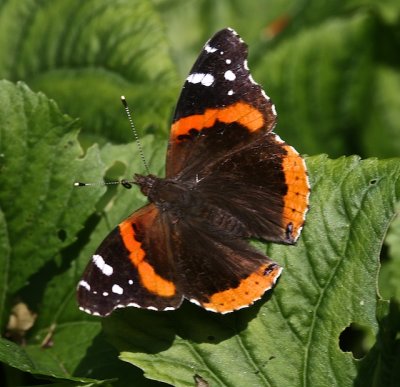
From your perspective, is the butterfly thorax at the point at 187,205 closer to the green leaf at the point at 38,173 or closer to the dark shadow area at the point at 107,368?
the green leaf at the point at 38,173

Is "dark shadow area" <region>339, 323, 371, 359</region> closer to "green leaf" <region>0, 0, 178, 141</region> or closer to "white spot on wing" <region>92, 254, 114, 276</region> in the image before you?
"green leaf" <region>0, 0, 178, 141</region>

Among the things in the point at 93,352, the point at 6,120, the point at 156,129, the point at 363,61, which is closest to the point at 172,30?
the point at 363,61

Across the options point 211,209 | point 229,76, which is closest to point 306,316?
point 211,209

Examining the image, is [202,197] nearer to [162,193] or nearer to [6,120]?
[162,193]

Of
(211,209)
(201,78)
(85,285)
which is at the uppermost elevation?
(201,78)

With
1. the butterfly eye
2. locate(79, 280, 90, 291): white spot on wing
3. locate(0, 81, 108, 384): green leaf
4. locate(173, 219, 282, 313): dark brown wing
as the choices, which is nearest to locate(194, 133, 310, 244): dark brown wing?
locate(173, 219, 282, 313): dark brown wing

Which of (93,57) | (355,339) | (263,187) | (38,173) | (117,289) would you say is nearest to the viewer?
(117,289)

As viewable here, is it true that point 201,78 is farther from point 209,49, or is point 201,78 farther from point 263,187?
point 263,187
